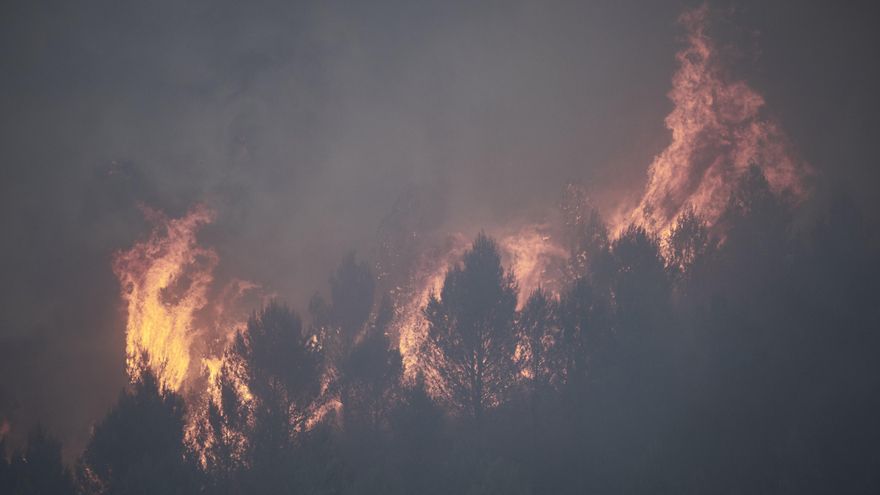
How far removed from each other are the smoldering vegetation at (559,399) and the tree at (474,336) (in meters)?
0.14

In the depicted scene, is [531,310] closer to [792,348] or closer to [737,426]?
[737,426]

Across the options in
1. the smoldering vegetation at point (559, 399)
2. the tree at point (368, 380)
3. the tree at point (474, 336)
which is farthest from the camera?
the tree at point (368, 380)

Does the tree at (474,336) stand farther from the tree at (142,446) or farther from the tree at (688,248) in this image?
the tree at (688,248)

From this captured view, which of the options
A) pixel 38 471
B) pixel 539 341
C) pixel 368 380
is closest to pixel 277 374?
pixel 368 380

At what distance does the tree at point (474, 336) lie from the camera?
1612 inches

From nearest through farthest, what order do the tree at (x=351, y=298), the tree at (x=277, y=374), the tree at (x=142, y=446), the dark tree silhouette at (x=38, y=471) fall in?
1. the tree at (x=142, y=446)
2. the dark tree silhouette at (x=38, y=471)
3. the tree at (x=277, y=374)
4. the tree at (x=351, y=298)

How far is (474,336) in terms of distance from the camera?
41719mm

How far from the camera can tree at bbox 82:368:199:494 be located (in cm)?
3188

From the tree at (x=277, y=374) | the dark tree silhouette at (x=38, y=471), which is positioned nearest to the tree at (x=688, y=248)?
the tree at (x=277, y=374)

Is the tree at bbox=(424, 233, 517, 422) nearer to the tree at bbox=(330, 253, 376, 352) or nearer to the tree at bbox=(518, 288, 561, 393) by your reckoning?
the tree at bbox=(518, 288, 561, 393)

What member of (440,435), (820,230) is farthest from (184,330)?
(820,230)

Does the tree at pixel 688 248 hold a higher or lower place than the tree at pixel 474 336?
higher

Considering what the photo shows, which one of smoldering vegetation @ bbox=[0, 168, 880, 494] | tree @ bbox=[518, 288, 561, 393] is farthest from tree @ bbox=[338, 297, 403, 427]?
tree @ bbox=[518, 288, 561, 393]

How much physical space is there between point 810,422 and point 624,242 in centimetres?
2217
